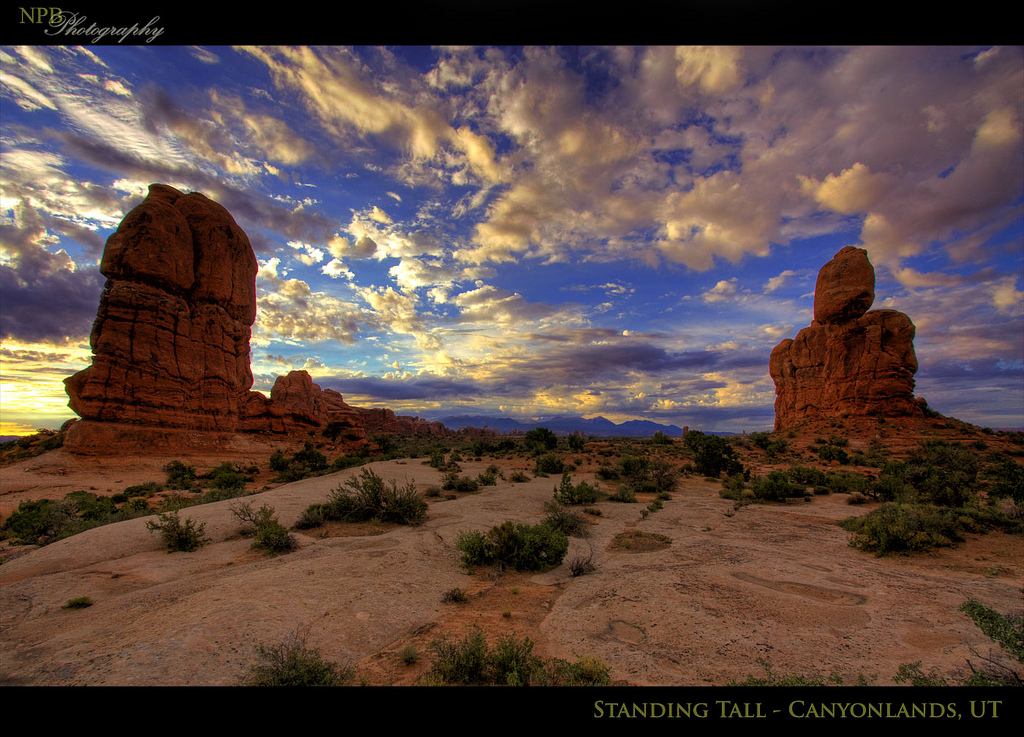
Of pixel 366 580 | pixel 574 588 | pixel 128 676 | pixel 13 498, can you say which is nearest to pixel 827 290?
pixel 574 588

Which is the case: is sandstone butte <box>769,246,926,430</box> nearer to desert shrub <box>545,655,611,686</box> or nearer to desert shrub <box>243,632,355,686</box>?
desert shrub <box>545,655,611,686</box>

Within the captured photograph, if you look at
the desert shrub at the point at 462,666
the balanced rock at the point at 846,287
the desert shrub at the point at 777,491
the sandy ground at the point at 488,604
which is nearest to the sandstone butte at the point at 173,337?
the sandy ground at the point at 488,604

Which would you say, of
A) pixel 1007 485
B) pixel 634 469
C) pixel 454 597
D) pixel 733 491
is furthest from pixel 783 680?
pixel 634 469

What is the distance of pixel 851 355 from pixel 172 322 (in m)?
58.6

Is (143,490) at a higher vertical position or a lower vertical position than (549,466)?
lower

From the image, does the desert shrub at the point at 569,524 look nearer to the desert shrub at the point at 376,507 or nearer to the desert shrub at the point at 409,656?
the desert shrub at the point at 376,507

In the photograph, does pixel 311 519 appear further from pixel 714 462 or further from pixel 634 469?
pixel 714 462

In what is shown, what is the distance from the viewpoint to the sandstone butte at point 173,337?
86.0 ft

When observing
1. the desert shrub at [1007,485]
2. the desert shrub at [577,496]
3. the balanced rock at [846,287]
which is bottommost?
the desert shrub at [577,496]

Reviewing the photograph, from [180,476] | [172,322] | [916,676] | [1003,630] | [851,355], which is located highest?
[851,355]

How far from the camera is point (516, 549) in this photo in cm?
815

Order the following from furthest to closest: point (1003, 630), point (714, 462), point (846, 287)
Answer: point (846, 287)
point (714, 462)
point (1003, 630)

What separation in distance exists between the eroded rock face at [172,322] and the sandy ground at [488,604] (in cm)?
2420
